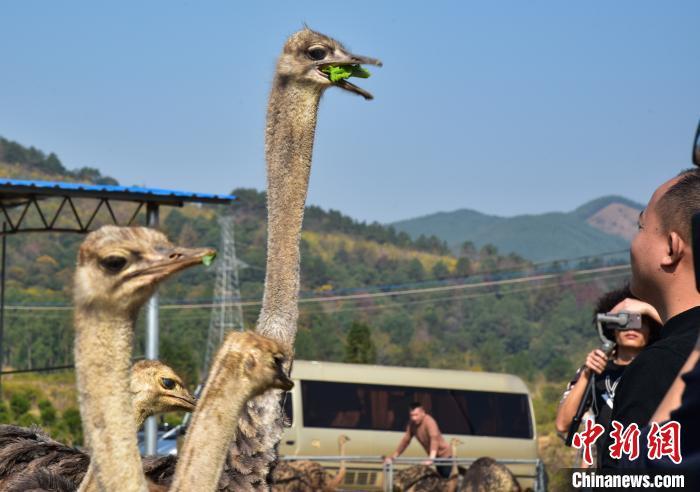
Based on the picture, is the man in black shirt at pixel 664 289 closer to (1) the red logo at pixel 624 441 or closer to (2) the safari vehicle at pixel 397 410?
(1) the red logo at pixel 624 441

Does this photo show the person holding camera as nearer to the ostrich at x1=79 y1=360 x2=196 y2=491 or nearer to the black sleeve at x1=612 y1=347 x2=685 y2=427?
the ostrich at x1=79 y1=360 x2=196 y2=491

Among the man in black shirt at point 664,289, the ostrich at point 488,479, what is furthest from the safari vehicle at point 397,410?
the man in black shirt at point 664,289

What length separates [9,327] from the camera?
152ft

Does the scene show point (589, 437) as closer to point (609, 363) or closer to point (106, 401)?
point (106, 401)

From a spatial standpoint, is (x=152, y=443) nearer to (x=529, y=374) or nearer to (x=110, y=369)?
(x=110, y=369)

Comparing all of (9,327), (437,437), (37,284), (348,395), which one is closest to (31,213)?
(37,284)

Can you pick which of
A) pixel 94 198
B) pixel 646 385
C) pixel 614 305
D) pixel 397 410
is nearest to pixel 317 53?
pixel 614 305

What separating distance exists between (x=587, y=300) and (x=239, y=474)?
237 ft

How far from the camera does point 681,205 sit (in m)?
2.88

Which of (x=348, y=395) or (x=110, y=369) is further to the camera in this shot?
(x=348, y=395)

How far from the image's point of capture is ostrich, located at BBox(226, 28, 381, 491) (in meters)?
4.11

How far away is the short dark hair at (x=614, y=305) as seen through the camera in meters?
4.74

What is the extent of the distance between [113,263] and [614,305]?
344cm

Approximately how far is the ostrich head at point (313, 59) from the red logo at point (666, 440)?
3092mm
